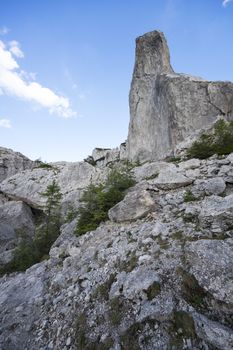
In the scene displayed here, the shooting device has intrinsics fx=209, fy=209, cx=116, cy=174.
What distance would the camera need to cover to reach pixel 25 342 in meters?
6.62

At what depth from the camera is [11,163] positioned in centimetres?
4250

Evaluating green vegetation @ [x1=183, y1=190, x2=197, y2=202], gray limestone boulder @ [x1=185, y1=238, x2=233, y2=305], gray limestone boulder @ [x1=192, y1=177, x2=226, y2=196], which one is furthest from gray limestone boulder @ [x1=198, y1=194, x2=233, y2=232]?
gray limestone boulder @ [x1=192, y1=177, x2=226, y2=196]

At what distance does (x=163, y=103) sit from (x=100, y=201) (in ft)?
94.1

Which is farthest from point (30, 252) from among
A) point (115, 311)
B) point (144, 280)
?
point (144, 280)

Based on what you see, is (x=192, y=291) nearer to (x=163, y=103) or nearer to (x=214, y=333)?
(x=214, y=333)

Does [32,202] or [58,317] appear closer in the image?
[58,317]

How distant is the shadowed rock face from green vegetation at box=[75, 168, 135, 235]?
14.3 metres

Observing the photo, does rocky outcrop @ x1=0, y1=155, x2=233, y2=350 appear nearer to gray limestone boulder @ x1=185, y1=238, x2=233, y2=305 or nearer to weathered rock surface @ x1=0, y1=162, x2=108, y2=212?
gray limestone boulder @ x1=185, y1=238, x2=233, y2=305

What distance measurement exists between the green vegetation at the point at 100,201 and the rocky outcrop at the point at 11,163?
33.0m

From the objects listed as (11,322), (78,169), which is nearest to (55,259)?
(11,322)

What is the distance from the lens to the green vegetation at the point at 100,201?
41.4 feet

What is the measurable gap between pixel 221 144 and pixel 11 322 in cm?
1663

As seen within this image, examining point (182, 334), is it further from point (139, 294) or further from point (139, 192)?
point (139, 192)

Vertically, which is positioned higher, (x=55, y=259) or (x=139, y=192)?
(x=139, y=192)
